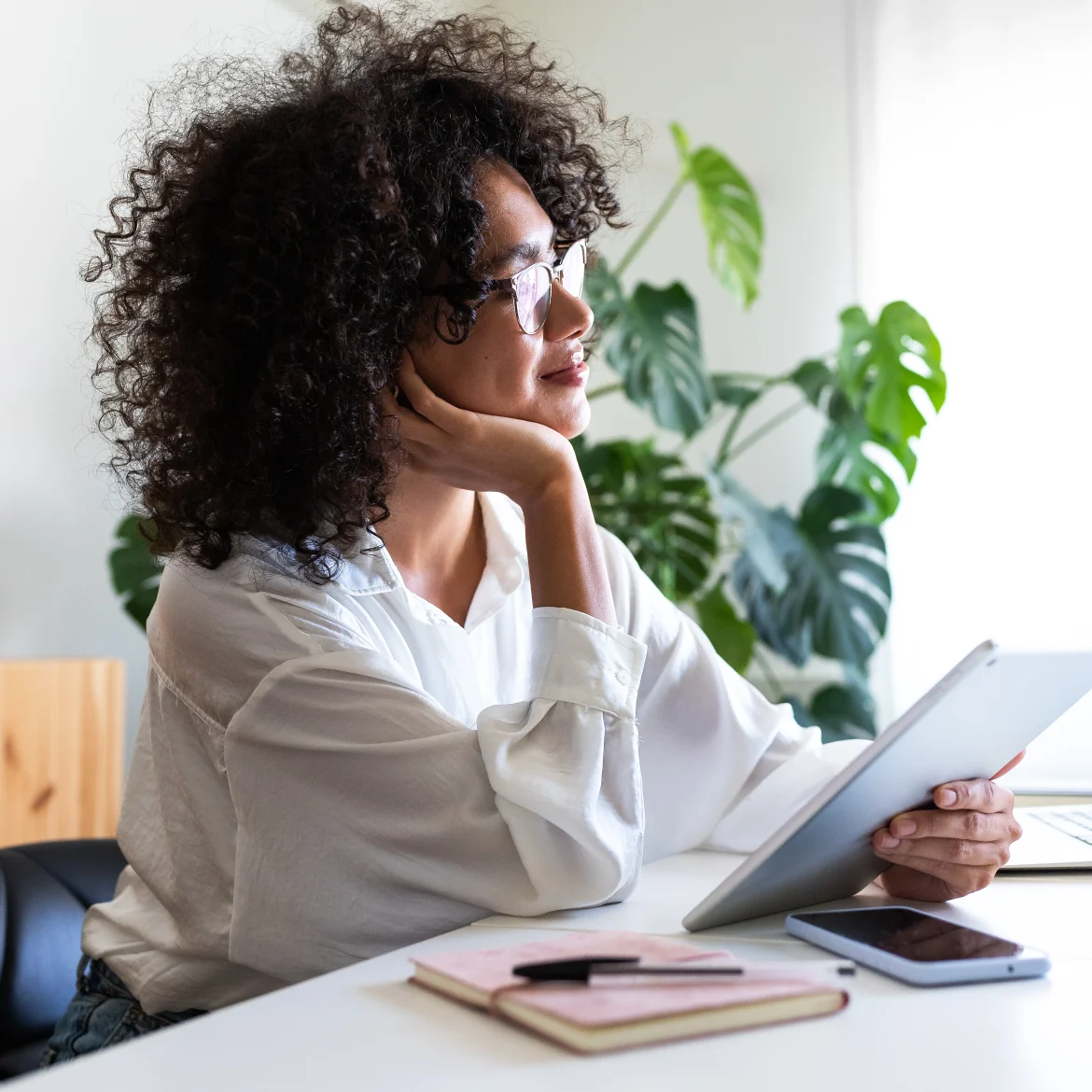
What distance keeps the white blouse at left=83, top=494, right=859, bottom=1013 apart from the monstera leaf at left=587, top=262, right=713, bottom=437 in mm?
1697

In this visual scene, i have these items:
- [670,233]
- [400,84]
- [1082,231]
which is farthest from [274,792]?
[670,233]

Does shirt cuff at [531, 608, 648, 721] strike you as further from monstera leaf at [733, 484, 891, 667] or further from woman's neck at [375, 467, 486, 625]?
monstera leaf at [733, 484, 891, 667]

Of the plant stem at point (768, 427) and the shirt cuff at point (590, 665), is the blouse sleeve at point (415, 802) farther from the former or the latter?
the plant stem at point (768, 427)

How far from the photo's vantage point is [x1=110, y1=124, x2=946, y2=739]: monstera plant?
270 cm


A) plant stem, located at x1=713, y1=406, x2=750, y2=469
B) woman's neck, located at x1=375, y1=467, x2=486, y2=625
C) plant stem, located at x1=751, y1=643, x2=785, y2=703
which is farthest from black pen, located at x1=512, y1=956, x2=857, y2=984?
plant stem, located at x1=751, y1=643, x2=785, y2=703

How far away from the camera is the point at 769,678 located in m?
3.08

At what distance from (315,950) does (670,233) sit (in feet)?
9.36

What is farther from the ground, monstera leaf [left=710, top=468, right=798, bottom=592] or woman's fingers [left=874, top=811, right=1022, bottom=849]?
monstera leaf [left=710, top=468, right=798, bottom=592]

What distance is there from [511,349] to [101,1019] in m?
0.68

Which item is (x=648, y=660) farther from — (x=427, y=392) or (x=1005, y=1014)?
(x=1005, y=1014)

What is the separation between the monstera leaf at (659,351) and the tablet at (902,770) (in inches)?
75.7

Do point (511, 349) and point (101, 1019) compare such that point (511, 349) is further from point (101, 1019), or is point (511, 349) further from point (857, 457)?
point (857, 457)

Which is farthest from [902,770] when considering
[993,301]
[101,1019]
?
[993,301]

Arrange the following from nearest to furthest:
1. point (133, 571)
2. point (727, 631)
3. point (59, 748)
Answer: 1. point (59, 748)
2. point (133, 571)
3. point (727, 631)
